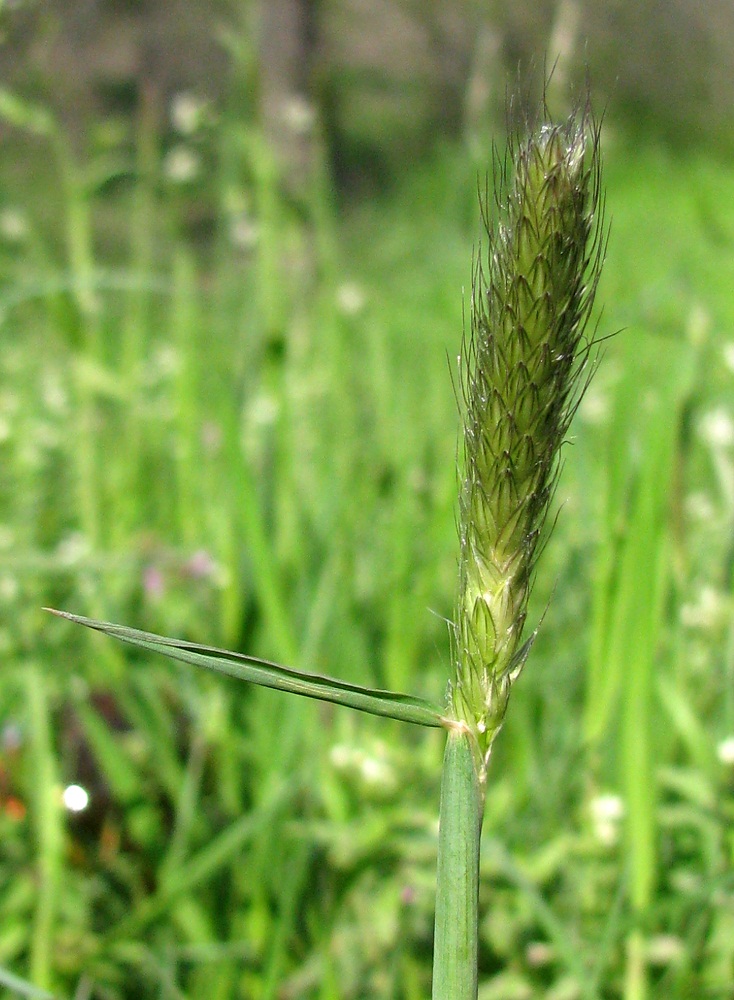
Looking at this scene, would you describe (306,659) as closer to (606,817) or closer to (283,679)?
(606,817)

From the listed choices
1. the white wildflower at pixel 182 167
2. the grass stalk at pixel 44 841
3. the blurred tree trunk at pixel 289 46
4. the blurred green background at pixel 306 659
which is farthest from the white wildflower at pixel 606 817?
the blurred tree trunk at pixel 289 46

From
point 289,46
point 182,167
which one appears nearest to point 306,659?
point 182,167

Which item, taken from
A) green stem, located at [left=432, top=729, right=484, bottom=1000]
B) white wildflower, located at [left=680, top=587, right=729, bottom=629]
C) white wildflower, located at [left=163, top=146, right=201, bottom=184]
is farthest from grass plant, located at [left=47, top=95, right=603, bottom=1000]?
white wildflower, located at [left=163, top=146, right=201, bottom=184]

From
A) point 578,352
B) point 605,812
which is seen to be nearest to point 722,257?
point 605,812

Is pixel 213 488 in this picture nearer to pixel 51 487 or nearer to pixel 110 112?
pixel 51 487

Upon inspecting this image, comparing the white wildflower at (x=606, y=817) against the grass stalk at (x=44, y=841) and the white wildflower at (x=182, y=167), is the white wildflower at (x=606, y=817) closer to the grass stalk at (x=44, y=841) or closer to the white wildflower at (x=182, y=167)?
the grass stalk at (x=44, y=841)

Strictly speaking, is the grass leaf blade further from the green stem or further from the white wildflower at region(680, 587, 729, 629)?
the white wildflower at region(680, 587, 729, 629)
